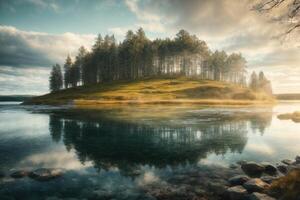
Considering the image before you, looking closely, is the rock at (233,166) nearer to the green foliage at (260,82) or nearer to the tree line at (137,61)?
the tree line at (137,61)

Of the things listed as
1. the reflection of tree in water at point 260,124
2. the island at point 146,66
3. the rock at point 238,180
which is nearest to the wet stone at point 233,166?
the rock at point 238,180

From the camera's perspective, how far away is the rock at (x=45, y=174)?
16.1m

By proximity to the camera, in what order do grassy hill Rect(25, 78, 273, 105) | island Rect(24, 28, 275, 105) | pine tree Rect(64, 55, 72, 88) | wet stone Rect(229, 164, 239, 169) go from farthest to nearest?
pine tree Rect(64, 55, 72, 88) → island Rect(24, 28, 275, 105) → grassy hill Rect(25, 78, 273, 105) → wet stone Rect(229, 164, 239, 169)

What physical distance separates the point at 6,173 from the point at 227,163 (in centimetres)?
1508

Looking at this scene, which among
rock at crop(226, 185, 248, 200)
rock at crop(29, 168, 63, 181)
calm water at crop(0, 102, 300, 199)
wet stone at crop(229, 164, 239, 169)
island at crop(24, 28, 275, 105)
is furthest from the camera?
island at crop(24, 28, 275, 105)

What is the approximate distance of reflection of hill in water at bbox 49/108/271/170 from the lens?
21328mm

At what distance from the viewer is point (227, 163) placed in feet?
65.1

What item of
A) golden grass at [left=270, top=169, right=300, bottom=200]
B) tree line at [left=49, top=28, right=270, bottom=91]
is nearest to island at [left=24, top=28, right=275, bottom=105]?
tree line at [left=49, top=28, right=270, bottom=91]

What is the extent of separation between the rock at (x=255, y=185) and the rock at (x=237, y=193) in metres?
0.42

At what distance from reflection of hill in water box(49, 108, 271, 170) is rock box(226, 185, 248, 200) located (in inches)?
273

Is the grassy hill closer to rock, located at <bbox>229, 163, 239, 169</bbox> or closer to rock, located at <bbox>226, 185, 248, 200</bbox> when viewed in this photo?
rock, located at <bbox>229, 163, 239, 169</bbox>

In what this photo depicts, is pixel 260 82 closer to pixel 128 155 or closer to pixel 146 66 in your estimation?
pixel 146 66

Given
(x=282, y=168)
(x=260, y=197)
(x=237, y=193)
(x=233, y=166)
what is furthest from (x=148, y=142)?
(x=260, y=197)

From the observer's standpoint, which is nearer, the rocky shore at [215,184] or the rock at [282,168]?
the rocky shore at [215,184]
